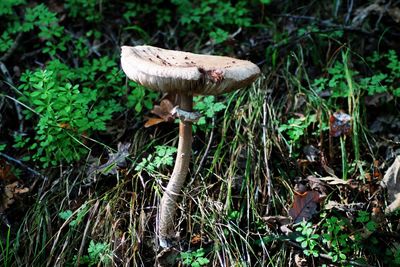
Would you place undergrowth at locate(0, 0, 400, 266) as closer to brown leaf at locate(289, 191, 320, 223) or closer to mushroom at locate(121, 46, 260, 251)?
brown leaf at locate(289, 191, 320, 223)

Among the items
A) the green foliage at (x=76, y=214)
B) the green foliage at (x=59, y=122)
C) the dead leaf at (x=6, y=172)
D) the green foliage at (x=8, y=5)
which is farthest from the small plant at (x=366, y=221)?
the green foliage at (x=8, y=5)

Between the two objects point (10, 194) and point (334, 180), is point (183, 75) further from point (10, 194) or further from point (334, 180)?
point (10, 194)

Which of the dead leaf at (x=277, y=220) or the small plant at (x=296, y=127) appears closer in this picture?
the dead leaf at (x=277, y=220)

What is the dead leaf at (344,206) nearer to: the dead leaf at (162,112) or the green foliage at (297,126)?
the green foliage at (297,126)

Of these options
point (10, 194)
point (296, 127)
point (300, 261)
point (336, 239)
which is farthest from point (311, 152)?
point (10, 194)

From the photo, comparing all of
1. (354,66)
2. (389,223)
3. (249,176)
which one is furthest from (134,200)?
(354,66)
